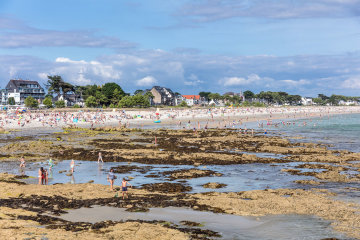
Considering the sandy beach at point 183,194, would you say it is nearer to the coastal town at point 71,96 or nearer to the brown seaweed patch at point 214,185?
the brown seaweed patch at point 214,185

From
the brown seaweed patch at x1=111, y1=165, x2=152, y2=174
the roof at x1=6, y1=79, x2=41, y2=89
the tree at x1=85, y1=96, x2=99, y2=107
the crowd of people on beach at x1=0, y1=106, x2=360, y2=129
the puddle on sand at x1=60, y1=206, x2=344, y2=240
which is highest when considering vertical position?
the roof at x1=6, y1=79, x2=41, y2=89

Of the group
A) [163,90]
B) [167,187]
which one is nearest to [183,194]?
[167,187]

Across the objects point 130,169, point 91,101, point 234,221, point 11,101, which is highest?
point 11,101

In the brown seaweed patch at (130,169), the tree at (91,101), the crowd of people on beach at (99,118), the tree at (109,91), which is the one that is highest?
the tree at (109,91)

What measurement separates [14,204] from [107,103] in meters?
131

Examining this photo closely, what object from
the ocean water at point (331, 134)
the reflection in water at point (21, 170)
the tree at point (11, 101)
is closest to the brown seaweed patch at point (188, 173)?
the reflection in water at point (21, 170)

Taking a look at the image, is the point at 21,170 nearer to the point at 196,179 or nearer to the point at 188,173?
the point at 188,173

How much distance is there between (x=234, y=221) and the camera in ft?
52.3

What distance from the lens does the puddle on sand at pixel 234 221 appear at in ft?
47.4

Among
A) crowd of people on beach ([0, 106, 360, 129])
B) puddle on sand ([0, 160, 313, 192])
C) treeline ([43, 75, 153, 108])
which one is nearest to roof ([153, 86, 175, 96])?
treeline ([43, 75, 153, 108])

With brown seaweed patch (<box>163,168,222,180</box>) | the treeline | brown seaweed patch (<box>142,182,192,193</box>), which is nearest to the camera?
brown seaweed patch (<box>142,182,192,193</box>)

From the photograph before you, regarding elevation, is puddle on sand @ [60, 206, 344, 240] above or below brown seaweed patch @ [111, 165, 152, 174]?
below

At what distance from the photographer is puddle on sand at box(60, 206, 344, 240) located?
47.4 feet

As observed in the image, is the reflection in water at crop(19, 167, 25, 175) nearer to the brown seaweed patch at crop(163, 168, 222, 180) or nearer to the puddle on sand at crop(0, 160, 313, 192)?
the puddle on sand at crop(0, 160, 313, 192)
